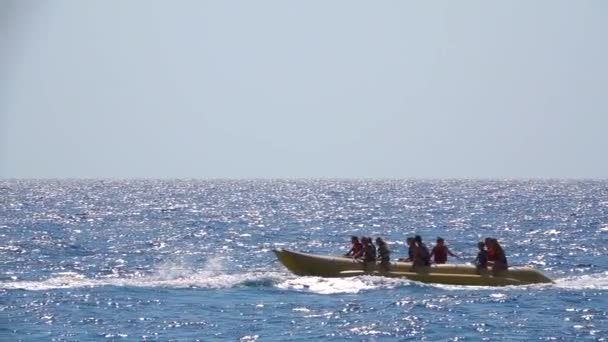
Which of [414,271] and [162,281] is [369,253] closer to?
[414,271]

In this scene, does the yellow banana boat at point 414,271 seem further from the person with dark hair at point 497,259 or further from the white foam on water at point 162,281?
the white foam on water at point 162,281

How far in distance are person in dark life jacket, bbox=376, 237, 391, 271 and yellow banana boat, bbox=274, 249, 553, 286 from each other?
3.3 inches

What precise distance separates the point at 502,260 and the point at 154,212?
5076 cm

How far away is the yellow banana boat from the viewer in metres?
27.8

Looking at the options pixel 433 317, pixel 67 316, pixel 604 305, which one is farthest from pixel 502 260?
pixel 67 316

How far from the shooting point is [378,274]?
28.4 m

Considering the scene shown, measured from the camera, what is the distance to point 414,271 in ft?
92.6

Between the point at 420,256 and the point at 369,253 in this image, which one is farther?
the point at 369,253

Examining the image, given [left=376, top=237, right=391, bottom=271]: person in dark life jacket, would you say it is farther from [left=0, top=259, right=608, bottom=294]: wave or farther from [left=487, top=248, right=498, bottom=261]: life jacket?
[left=487, top=248, right=498, bottom=261]: life jacket

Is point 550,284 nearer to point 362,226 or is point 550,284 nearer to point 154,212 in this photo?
point 362,226

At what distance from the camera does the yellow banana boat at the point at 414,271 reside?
91.2ft

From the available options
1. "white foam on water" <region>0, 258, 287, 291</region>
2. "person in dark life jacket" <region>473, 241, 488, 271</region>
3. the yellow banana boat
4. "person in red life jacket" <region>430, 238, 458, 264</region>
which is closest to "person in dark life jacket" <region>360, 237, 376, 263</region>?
the yellow banana boat

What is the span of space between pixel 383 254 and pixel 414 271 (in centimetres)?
85

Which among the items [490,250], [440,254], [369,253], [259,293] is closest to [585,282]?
[490,250]
